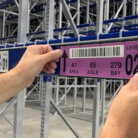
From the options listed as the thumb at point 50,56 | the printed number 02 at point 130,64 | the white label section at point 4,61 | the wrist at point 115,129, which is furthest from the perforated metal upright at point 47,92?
the wrist at point 115,129

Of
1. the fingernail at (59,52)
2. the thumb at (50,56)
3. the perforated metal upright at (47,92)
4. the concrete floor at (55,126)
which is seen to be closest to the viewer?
the thumb at (50,56)

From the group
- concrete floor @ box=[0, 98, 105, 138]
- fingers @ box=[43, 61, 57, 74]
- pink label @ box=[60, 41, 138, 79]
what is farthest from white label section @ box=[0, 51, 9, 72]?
concrete floor @ box=[0, 98, 105, 138]

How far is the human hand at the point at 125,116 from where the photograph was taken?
0.49 meters

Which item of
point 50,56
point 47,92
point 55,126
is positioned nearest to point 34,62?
point 50,56

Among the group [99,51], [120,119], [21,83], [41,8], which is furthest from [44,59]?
[41,8]

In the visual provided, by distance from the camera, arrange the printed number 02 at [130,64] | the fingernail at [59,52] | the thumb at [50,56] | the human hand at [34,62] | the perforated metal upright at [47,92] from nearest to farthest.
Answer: the printed number 02 at [130,64] → the human hand at [34,62] → the thumb at [50,56] → the fingernail at [59,52] → the perforated metal upright at [47,92]

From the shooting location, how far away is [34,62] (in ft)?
5.52

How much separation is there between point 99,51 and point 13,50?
1.19 meters

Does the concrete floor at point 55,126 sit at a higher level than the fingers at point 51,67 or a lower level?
lower

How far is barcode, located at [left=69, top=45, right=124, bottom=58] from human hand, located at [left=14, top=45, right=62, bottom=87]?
144 millimetres

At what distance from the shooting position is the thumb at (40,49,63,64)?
68.7 inches

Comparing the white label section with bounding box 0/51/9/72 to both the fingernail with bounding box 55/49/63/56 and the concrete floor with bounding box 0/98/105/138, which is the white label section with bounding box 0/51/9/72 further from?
the concrete floor with bounding box 0/98/105/138

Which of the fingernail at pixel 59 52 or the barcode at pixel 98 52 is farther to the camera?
the fingernail at pixel 59 52

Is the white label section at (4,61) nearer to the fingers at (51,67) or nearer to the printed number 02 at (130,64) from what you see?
the fingers at (51,67)
